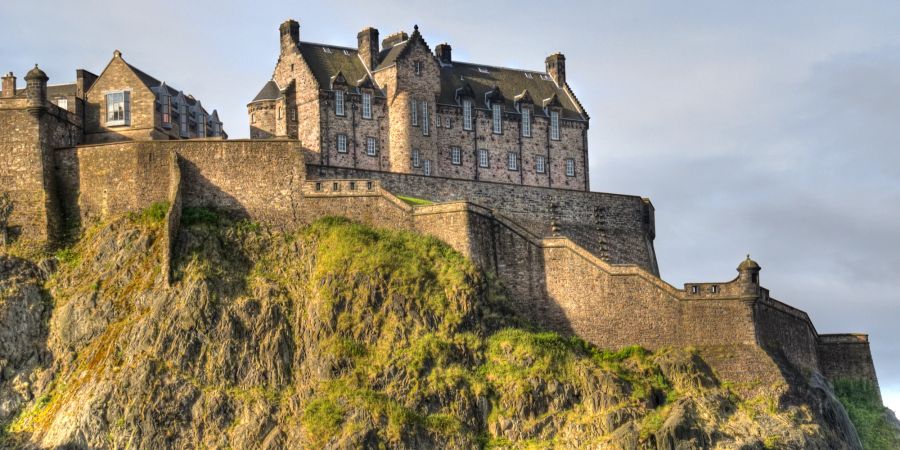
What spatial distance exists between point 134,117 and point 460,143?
18.0 metres

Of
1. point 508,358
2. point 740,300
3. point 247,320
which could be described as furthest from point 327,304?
point 740,300

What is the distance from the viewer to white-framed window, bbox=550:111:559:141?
322 ft

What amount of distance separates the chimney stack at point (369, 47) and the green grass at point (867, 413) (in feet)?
97.8

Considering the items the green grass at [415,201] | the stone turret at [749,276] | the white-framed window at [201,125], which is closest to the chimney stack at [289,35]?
the white-framed window at [201,125]

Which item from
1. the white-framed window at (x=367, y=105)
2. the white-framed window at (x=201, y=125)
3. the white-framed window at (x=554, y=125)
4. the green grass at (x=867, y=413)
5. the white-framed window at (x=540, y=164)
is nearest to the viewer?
the green grass at (x=867, y=413)

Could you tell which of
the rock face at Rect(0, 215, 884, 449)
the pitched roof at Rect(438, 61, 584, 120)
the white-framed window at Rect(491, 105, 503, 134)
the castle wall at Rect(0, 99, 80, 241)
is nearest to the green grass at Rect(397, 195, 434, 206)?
the rock face at Rect(0, 215, 884, 449)

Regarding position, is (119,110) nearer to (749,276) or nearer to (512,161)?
(512,161)

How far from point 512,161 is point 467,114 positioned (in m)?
3.64

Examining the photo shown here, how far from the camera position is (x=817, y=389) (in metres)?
84.2

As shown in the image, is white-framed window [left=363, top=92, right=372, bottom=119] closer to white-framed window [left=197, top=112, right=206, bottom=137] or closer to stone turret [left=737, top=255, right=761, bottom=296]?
white-framed window [left=197, top=112, right=206, bottom=137]

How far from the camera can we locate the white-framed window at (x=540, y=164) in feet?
317

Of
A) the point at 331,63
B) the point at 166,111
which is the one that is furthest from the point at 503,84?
the point at 166,111

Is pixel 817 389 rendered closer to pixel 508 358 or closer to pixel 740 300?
pixel 740 300

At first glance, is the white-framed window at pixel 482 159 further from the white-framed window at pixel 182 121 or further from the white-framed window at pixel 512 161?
the white-framed window at pixel 182 121
